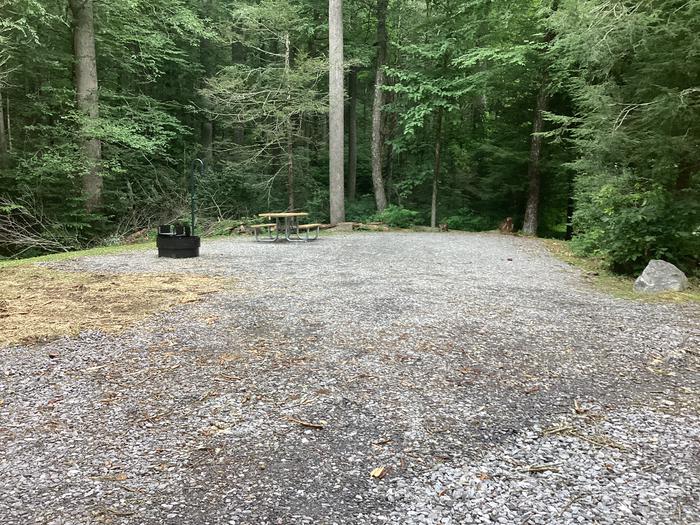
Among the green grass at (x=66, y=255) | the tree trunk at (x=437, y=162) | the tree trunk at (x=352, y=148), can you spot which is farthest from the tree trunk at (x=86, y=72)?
the tree trunk at (x=437, y=162)

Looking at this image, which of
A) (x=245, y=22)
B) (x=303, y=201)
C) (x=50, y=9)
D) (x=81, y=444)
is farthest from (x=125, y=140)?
(x=81, y=444)

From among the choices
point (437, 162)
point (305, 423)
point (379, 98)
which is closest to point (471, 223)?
point (437, 162)

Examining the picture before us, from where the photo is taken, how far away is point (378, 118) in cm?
1517

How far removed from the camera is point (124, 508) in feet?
5.58

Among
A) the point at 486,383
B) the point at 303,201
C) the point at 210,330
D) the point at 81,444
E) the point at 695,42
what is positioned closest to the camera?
the point at 81,444

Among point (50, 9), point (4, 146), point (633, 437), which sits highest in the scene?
point (50, 9)

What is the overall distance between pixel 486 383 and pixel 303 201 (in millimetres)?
13349

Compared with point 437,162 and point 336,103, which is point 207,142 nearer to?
point 336,103

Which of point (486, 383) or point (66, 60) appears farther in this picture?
point (66, 60)

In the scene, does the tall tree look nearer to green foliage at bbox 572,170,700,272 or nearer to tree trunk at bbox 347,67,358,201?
green foliage at bbox 572,170,700,272

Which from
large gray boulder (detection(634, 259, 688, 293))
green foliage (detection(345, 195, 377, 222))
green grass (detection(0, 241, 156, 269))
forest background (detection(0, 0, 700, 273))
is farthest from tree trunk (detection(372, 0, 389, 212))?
large gray boulder (detection(634, 259, 688, 293))

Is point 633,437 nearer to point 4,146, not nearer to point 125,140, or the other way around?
point 125,140

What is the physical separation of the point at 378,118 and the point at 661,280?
1133 cm

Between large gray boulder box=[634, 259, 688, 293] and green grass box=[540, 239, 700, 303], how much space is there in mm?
88
